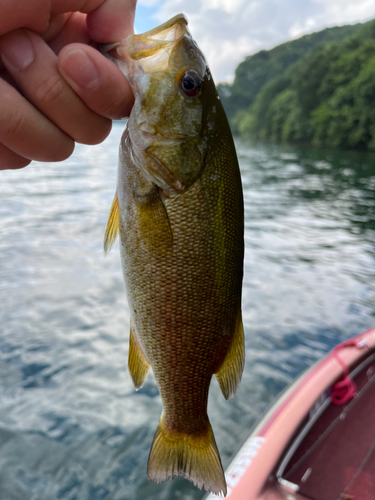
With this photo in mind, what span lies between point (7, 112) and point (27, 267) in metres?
7.96

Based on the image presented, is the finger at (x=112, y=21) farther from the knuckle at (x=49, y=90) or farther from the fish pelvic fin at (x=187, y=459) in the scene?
the fish pelvic fin at (x=187, y=459)

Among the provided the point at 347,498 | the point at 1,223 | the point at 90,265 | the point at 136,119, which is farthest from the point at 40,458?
the point at 1,223

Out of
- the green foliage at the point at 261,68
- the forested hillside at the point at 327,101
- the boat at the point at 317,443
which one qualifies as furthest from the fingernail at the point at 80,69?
the green foliage at the point at 261,68

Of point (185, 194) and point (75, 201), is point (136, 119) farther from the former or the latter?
point (75, 201)

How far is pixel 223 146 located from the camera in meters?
1.57

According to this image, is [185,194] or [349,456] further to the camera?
[349,456]

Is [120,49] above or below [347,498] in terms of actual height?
above

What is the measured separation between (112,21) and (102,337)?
5.36 m

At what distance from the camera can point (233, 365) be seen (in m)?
1.82

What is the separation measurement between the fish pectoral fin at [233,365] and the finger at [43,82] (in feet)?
3.54

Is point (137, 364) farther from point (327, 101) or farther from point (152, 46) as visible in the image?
point (327, 101)

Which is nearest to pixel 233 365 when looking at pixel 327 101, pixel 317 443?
pixel 317 443

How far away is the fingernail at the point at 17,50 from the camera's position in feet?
3.97

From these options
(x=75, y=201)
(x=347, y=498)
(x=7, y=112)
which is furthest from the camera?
(x=75, y=201)
